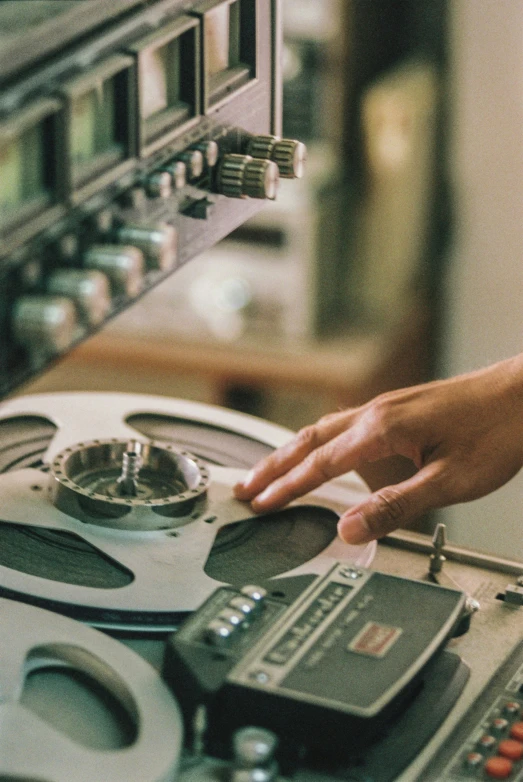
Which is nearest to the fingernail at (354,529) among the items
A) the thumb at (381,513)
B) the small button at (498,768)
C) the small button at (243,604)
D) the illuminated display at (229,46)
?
the thumb at (381,513)

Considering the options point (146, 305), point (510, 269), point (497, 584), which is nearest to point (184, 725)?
point (497, 584)

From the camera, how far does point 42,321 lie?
2.88 ft

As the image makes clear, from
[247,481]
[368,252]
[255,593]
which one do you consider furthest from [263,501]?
[368,252]

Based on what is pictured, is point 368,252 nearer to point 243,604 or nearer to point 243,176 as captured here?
point 243,176

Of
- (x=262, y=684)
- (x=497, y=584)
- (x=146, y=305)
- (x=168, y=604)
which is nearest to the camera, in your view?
(x=262, y=684)

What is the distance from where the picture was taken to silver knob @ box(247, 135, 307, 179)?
124 cm

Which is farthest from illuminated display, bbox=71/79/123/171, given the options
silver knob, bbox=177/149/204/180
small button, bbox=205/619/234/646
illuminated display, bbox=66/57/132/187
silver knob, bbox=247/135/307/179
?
small button, bbox=205/619/234/646

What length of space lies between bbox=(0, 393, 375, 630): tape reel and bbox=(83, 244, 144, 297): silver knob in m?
0.32

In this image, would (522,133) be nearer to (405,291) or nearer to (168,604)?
(405,291)

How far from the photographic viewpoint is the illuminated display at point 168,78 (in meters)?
1.00

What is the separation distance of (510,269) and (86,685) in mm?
2316

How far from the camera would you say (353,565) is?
115 centimetres

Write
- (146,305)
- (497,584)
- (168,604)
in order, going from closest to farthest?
(168,604) → (497,584) → (146,305)

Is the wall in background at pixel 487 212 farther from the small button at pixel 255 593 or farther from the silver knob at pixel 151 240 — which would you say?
the silver knob at pixel 151 240
